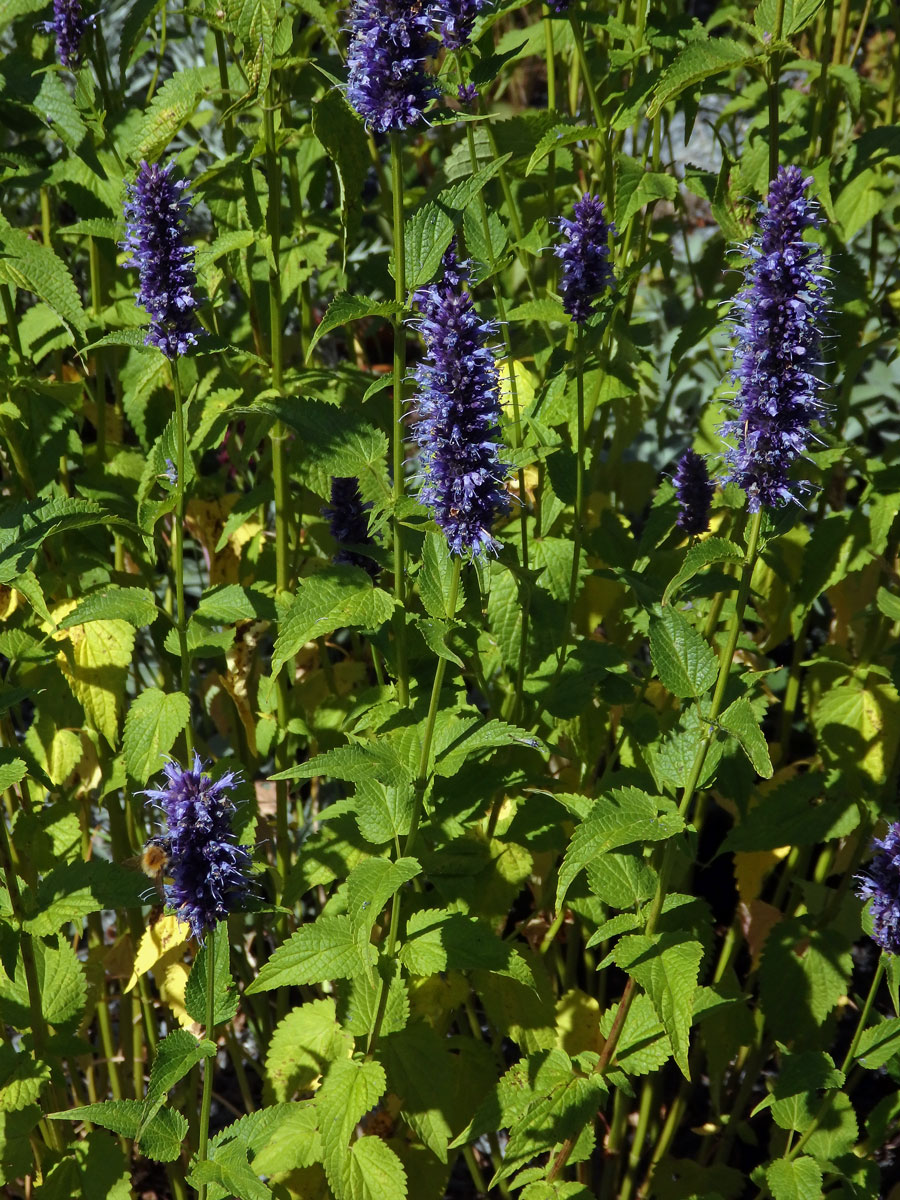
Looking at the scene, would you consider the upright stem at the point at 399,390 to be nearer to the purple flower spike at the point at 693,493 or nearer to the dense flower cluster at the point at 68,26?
the purple flower spike at the point at 693,493

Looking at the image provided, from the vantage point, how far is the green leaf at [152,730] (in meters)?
2.50

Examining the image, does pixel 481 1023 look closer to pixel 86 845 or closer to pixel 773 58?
pixel 86 845

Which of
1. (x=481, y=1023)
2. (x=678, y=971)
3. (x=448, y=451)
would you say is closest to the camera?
(x=448, y=451)

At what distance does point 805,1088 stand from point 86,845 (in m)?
1.97

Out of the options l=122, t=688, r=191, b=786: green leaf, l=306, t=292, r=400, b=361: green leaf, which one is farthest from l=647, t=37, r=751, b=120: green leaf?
l=122, t=688, r=191, b=786: green leaf

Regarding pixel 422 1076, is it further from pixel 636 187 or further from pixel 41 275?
pixel 636 187

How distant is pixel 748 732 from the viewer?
204cm

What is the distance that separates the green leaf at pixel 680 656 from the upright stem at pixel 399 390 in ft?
1.69

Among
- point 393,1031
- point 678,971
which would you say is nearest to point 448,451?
point 678,971

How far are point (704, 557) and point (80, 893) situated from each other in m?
1.57

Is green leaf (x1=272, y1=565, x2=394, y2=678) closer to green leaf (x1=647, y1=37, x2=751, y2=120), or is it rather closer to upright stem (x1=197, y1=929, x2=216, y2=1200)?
upright stem (x1=197, y1=929, x2=216, y2=1200)

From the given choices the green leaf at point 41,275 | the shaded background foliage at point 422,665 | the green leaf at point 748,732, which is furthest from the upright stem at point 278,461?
the green leaf at point 748,732

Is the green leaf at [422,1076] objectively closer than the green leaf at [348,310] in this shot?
No

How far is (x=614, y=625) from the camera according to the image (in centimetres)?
325
